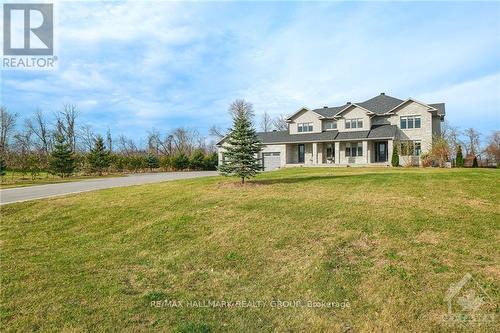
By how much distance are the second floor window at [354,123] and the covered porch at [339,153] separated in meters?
1.90

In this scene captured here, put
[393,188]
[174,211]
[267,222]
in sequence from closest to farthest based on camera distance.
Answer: [267,222] → [174,211] → [393,188]

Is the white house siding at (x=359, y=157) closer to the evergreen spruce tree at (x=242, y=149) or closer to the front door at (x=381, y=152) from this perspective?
the front door at (x=381, y=152)

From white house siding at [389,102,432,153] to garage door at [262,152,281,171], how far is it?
515 inches

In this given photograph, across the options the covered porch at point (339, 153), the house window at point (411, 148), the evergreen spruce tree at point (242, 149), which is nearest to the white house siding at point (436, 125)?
the house window at point (411, 148)

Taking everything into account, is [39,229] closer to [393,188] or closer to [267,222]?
[267,222]

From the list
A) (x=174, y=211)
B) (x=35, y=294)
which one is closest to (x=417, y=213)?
(x=174, y=211)

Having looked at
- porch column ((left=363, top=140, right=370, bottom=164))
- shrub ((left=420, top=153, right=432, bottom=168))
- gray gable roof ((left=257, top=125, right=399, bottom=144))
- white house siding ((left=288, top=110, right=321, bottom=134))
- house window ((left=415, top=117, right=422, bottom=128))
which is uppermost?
white house siding ((left=288, top=110, right=321, bottom=134))

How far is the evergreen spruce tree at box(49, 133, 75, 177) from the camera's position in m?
30.6

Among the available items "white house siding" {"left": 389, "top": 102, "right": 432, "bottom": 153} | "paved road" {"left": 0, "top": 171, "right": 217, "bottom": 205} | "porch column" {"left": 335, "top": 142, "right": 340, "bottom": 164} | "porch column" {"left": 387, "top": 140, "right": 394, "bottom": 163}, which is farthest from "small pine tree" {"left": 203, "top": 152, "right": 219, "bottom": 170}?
"white house siding" {"left": 389, "top": 102, "right": 432, "bottom": 153}

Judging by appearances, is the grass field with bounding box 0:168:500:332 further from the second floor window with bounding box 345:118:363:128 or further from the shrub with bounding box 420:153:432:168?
the second floor window with bounding box 345:118:363:128

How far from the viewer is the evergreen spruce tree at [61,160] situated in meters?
30.6

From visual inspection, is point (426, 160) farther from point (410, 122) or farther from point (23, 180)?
point (23, 180)

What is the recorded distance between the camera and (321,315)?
14.8 ft

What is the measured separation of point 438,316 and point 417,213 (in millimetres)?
4329
